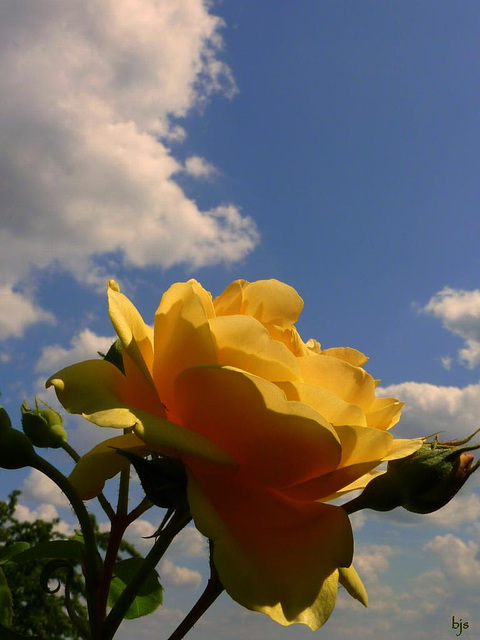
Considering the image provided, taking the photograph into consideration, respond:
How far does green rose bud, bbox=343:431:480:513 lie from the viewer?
103 centimetres

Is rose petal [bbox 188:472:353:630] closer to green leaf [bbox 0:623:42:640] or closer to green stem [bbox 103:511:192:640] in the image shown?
green stem [bbox 103:511:192:640]

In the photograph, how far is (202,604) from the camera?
3.29ft

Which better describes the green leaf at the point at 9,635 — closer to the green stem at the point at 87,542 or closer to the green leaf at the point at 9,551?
the green stem at the point at 87,542

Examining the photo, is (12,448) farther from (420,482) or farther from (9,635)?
(420,482)

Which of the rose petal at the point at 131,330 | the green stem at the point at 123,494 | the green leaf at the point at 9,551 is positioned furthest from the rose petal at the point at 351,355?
the green leaf at the point at 9,551

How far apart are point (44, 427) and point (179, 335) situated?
0.51 metres

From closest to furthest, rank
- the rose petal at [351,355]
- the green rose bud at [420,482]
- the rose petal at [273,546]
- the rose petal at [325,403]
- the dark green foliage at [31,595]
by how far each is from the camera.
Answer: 1. the rose petal at [273,546]
2. the rose petal at [325,403]
3. the green rose bud at [420,482]
4. the rose petal at [351,355]
5. the dark green foliage at [31,595]

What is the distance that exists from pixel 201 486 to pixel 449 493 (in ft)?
1.41

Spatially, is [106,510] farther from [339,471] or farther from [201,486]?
[339,471]

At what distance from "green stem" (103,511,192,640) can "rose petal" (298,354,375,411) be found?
28cm

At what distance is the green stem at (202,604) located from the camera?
3.27 ft

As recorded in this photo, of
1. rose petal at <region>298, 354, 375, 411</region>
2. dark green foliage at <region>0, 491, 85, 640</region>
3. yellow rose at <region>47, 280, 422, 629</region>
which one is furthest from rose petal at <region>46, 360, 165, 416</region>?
dark green foliage at <region>0, 491, 85, 640</region>

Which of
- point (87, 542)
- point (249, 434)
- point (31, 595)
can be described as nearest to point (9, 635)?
point (87, 542)

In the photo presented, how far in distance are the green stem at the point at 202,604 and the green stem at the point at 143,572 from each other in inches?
3.7
